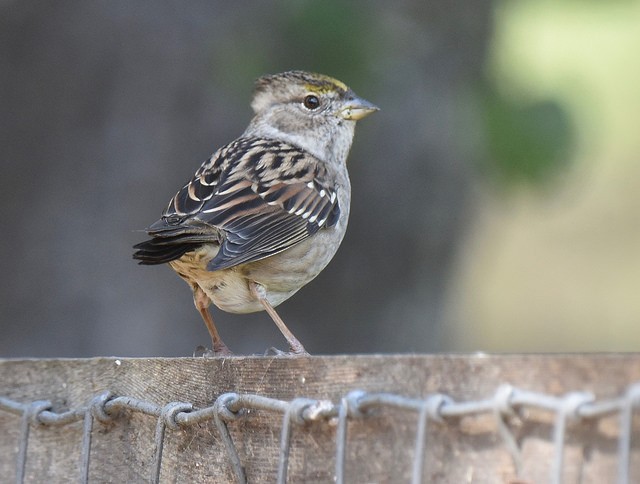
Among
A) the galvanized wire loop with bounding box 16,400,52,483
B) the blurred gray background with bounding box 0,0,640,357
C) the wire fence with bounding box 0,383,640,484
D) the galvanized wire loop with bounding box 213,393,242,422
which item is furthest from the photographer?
the blurred gray background with bounding box 0,0,640,357

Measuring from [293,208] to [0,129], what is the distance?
274cm

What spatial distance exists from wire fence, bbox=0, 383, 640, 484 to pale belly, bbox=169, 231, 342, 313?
4.46 ft

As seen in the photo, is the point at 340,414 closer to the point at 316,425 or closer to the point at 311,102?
the point at 316,425

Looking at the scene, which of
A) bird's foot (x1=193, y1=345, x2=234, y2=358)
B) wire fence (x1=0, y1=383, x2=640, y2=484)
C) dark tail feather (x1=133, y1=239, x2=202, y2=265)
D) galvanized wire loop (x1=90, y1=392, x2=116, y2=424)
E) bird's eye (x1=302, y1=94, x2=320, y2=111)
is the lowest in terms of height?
wire fence (x1=0, y1=383, x2=640, y2=484)

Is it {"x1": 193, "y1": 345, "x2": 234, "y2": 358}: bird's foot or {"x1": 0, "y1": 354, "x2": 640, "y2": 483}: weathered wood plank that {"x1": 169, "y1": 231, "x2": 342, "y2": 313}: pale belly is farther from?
{"x1": 0, "y1": 354, "x2": 640, "y2": 483}: weathered wood plank

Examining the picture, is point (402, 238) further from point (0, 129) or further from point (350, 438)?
point (350, 438)

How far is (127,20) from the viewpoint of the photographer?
21.9 ft

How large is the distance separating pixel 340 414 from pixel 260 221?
7.47 feet

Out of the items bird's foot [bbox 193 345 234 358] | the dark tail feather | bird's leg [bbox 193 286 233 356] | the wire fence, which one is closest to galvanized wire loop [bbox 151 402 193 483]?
the wire fence

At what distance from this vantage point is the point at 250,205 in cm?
451

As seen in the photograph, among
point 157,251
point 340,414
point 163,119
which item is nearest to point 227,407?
point 340,414

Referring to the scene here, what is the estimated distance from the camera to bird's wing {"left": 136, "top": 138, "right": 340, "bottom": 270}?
4176 millimetres

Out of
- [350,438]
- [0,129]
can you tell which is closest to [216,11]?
[0,129]

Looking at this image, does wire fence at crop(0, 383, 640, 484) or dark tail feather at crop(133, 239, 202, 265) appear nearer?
wire fence at crop(0, 383, 640, 484)
